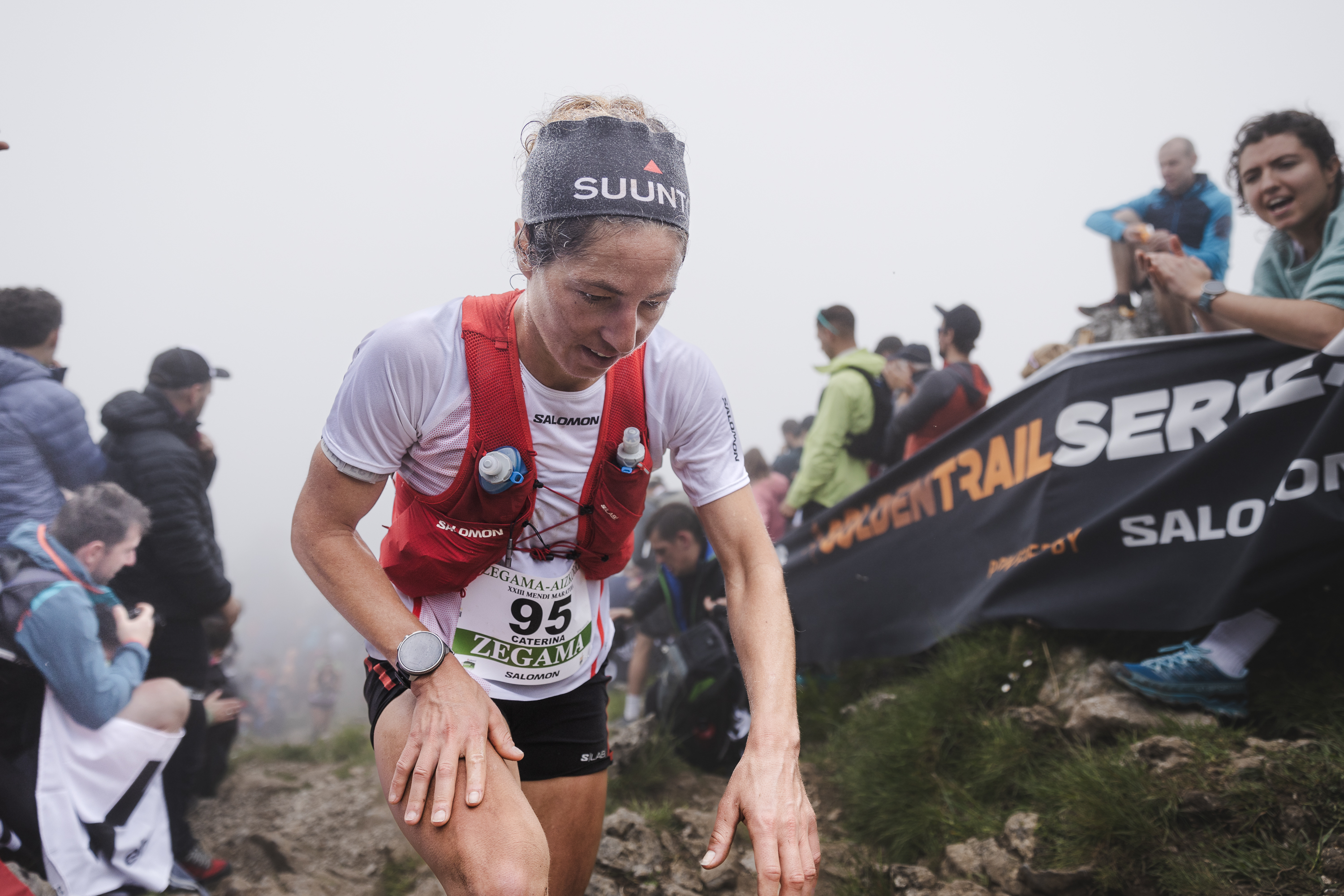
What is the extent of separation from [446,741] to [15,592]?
11.4 ft

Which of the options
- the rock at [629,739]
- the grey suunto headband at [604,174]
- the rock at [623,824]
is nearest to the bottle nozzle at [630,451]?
the grey suunto headband at [604,174]

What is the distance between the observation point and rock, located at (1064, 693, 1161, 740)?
3.42m

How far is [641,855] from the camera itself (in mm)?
3766

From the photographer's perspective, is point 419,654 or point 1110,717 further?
point 1110,717

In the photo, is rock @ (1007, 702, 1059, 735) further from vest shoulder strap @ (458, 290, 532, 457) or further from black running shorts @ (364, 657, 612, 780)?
vest shoulder strap @ (458, 290, 532, 457)

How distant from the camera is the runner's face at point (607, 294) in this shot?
1.74 m

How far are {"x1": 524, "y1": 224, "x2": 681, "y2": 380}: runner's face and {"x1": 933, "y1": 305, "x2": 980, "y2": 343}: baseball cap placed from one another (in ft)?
13.1

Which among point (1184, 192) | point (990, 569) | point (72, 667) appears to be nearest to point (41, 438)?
point (72, 667)

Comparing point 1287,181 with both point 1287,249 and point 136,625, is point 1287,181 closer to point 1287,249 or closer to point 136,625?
point 1287,249

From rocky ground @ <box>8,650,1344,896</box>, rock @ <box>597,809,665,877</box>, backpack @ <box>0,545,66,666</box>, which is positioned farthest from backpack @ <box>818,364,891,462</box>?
backpack @ <box>0,545,66,666</box>

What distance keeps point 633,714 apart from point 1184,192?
5401mm

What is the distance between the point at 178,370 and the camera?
15.6ft

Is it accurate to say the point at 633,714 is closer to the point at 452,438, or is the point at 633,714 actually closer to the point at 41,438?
the point at 41,438

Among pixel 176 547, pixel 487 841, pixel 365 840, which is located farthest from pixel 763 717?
pixel 365 840
